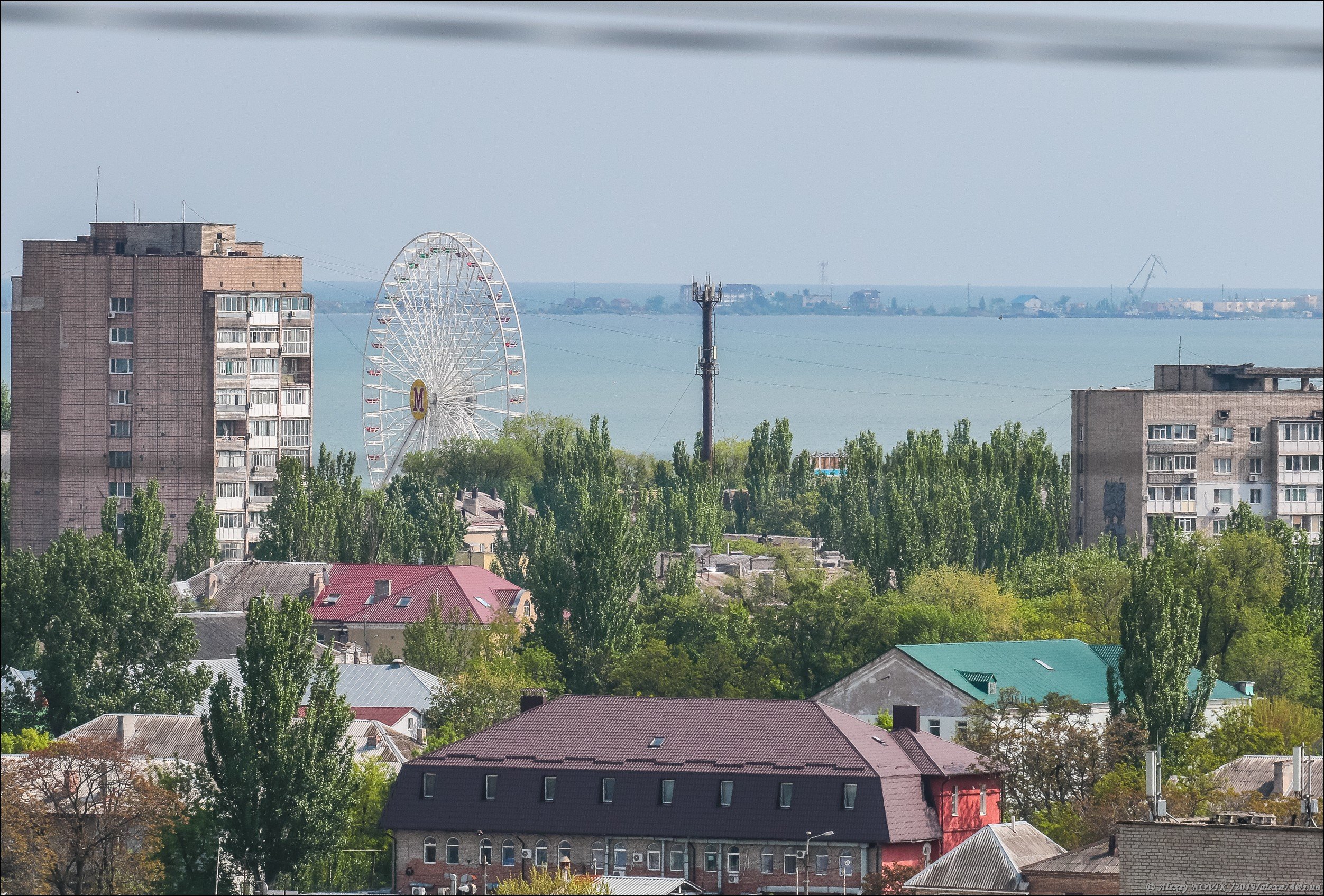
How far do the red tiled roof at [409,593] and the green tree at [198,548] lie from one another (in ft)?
21.8

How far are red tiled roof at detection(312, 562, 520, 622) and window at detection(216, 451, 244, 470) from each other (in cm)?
1923

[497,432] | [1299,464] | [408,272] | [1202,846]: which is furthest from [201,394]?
[1202,846]

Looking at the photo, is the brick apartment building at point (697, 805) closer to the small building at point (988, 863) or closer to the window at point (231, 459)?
the small building at point (988, 863)

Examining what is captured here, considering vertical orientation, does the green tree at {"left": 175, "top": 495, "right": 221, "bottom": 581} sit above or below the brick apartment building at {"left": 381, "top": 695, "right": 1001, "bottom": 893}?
above

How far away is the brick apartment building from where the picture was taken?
44.6 m

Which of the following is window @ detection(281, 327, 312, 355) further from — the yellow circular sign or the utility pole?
the utility pole

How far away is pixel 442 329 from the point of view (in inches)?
4028

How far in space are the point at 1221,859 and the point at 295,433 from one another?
249 ft

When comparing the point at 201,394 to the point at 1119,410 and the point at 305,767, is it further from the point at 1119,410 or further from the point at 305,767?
the point at 305,767

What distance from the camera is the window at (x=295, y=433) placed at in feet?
329

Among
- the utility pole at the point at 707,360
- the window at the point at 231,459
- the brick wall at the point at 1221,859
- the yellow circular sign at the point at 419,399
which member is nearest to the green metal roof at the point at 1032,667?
the brick wall at the point at 1221,859

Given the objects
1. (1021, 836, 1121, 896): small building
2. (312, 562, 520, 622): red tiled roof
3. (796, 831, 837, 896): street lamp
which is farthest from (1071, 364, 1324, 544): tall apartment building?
(1021, 836, 1121, 896): small building

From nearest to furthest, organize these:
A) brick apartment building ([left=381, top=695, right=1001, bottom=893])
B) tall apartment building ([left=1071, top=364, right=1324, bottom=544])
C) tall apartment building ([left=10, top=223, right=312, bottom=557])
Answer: brick apartment building ([left=381, top=695, right=1001, bottom=893])
tall apartment building ([left=1071, top=364, right=1324, bottom=544])
tall apartment building ([left=10, top=223, right=312, bottom=557])

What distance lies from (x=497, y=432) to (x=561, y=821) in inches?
2871
